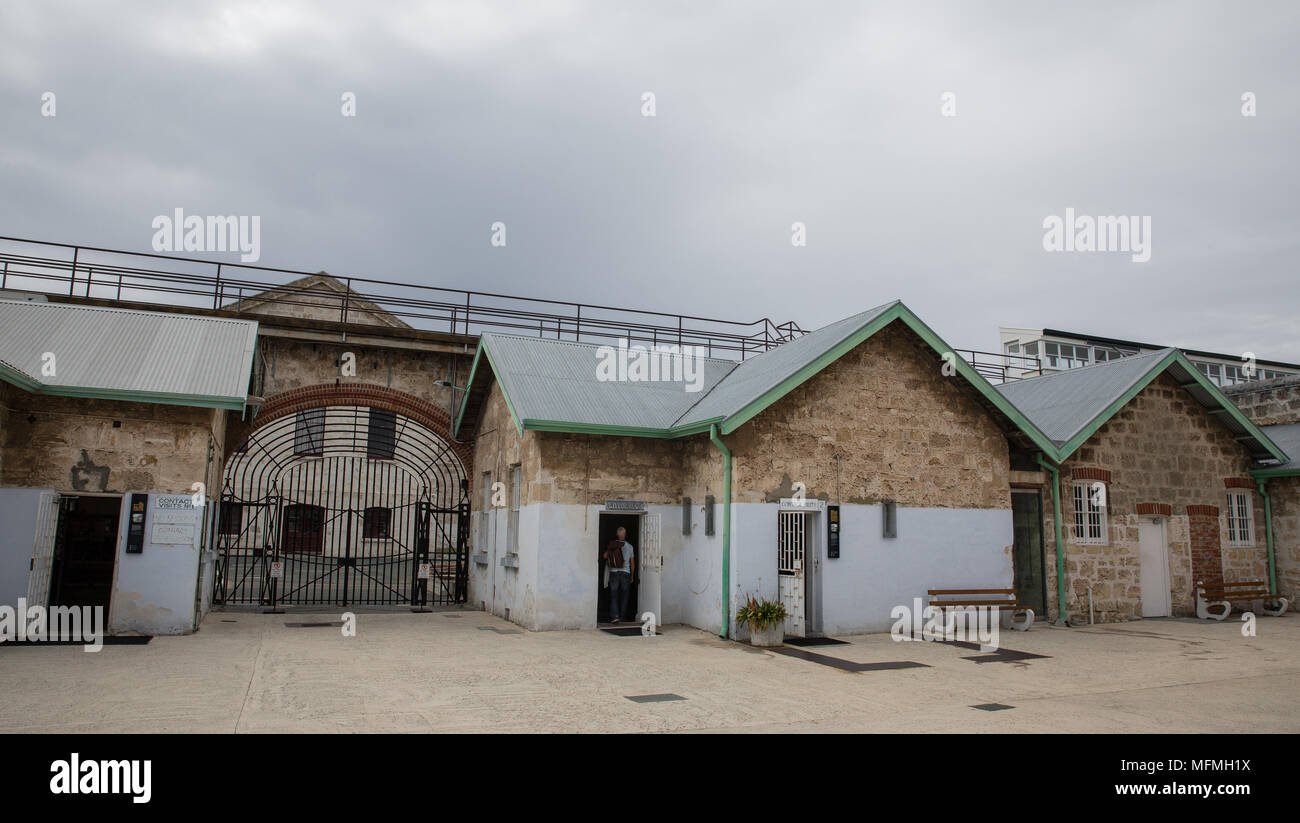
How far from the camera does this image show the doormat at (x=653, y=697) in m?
8.13

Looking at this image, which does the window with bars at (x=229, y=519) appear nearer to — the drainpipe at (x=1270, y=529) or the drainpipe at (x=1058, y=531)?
the drainpipe at (x=1058, y=531)

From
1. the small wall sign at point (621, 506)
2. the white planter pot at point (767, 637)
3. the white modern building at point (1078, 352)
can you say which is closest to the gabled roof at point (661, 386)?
the small wall sign at point (621, 506)

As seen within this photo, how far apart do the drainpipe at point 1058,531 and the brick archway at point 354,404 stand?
12284 mm

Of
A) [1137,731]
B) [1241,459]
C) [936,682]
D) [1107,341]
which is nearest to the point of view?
[1137,731]

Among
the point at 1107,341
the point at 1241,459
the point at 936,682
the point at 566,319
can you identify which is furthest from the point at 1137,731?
the point at 1107,341

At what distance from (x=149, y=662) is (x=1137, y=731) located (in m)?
10.4

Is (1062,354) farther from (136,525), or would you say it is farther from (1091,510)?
(136,525)

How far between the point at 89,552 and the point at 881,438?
46.8ft

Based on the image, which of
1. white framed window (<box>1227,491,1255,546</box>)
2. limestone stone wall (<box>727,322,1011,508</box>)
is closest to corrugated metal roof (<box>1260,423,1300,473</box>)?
white framed window (<box>1227,491,1255,546</box>)

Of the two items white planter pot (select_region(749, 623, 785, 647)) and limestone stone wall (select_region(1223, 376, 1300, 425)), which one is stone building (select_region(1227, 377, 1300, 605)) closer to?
limestone stone wall (select_region(1223, 376, 1300, 425))

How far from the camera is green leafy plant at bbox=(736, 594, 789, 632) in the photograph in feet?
39.9

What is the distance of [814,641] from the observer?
12.8 m

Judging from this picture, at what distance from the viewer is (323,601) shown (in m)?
18.2
